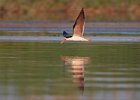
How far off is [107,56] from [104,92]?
641cm

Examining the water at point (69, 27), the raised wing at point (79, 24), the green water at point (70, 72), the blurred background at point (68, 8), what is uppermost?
the blurred background at point (68, 8)

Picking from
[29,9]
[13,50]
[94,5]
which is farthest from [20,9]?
[13,50]

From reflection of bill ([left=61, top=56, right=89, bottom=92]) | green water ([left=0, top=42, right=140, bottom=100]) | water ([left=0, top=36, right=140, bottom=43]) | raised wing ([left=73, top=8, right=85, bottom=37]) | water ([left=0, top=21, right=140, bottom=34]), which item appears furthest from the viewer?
water ([left=0, top=21, right=140, bottom=34])

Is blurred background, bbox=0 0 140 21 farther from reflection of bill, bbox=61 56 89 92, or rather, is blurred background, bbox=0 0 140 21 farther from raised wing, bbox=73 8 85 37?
reflection of bill, bbox=61 56 89 92

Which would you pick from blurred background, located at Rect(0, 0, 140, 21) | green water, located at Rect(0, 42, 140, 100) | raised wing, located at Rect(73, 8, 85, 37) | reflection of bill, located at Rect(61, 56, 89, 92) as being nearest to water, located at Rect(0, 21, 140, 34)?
blurred background, located at Rect(0, 0, 140, 21)

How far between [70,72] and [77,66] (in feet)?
4.29

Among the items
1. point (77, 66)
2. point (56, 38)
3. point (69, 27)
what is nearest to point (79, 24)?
point (77, 66)

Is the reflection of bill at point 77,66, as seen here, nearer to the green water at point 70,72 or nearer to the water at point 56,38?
the green water at point 70,72

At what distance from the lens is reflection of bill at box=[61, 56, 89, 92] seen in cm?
1691

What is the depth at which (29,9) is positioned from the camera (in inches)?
Result: 2077

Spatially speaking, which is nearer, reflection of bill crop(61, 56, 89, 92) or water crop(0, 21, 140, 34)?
reflection of bill crop(61, 56, 89, 92)

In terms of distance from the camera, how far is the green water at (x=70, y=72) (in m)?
15.4

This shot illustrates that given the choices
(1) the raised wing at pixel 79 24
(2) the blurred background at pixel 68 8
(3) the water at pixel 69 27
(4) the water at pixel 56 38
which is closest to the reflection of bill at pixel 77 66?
(1) the raised wing at pixel 79 24

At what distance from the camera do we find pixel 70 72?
1852 cm
